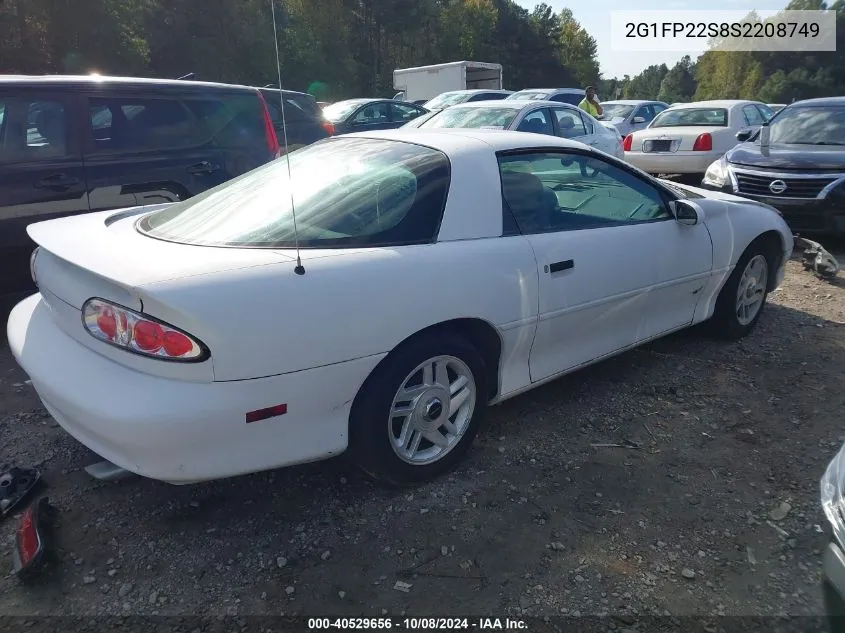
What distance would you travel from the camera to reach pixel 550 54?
55844mm

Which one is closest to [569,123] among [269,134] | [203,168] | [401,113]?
[269,134]

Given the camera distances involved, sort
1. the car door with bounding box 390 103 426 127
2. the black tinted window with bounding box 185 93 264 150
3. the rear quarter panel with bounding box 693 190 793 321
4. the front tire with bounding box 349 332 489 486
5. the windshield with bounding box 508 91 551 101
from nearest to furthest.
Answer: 1. the front tire with bounding box 349 332 489 486
2. the rear quarter panel with bounding box 693 190 793 321
3. the black tinted window with bounding box 185 93 264 150
4. the windshield with bounding box 508 91 551 101
5. the car door with bounding box 390 103 426 127

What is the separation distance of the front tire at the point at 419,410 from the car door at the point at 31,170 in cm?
303

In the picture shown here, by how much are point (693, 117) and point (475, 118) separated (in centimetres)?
483

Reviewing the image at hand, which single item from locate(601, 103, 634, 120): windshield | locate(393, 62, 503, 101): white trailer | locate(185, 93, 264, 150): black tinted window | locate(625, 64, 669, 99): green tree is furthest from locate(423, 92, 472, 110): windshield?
locate(625, 64, 669, 99): green tree

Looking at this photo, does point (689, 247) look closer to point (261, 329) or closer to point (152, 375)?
point (261, 329)

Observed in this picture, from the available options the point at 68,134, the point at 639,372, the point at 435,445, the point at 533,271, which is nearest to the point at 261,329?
the point at 435,445

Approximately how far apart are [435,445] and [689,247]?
2.04m

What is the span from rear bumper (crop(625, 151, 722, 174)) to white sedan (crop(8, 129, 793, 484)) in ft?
25.0

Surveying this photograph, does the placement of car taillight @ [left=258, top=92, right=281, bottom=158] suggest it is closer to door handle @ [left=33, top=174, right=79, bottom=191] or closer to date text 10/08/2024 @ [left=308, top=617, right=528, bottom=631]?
door handle @ [left=33, top=174, right=79, bottom=191]

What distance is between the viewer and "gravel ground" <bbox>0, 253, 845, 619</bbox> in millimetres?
2252

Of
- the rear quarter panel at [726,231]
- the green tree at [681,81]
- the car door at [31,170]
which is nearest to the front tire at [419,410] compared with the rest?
the rear quarter panel at [726,231]

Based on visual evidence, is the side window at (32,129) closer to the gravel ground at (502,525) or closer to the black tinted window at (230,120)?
the black tinted window at (230,120)

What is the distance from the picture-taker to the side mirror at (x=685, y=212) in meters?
3.71
